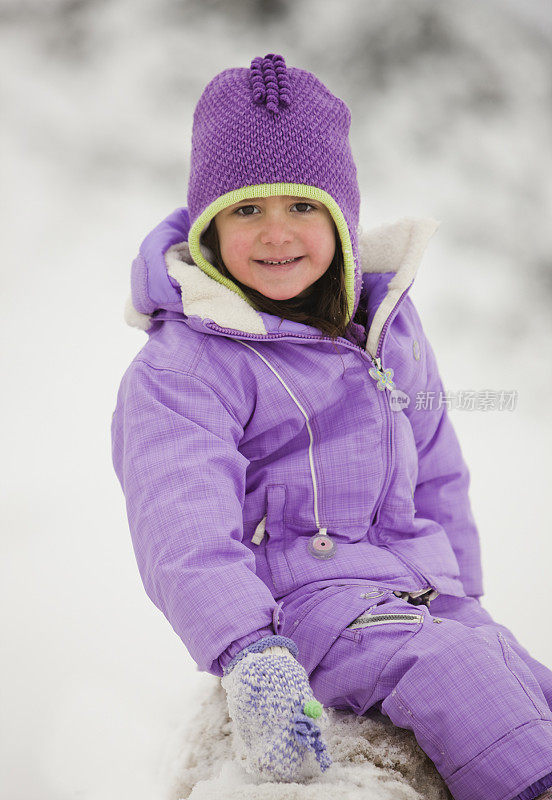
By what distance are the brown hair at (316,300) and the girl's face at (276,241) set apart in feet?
→ 0.08

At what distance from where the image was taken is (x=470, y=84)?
8.59 feet

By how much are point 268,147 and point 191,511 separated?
1.79 feet

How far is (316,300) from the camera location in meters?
1.36

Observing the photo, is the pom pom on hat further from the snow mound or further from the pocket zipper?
the snow mound

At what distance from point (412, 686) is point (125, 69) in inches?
82.3

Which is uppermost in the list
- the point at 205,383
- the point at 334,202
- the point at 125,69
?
the point at 125,69

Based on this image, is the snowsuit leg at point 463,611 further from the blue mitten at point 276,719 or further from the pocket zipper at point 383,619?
the blue mitten at point 276,719

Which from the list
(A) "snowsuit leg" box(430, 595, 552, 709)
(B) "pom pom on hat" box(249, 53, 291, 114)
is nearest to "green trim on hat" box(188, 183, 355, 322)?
(B) "pom pom on hat" box(249, 53, 291, 114)

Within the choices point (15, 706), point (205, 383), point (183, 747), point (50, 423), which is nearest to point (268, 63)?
point (205, 383)

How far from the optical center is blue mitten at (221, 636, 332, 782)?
0.89 meters

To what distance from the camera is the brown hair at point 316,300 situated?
1281 millimetres

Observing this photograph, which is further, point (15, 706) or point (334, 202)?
point (15, 706)

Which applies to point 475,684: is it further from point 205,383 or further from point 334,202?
point 334,202

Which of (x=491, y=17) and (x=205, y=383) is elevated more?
(x=491, y=17)
